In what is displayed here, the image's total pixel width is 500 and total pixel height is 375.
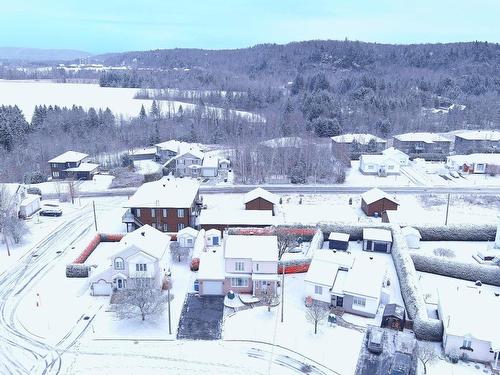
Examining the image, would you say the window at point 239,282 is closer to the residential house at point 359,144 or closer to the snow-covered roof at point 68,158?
the snow-covered roof at point 68,158

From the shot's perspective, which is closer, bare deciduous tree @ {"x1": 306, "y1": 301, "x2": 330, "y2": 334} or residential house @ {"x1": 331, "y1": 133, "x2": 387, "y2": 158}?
bare deciduous tree @ {"x1": 306, "y1": 301, "x2": 330, "y2": 334}

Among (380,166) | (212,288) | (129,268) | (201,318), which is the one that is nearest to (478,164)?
(380,166)

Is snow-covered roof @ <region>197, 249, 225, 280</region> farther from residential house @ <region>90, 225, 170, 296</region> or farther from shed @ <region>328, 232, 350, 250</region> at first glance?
shed @ <region>328, 232, 350, 250</region>

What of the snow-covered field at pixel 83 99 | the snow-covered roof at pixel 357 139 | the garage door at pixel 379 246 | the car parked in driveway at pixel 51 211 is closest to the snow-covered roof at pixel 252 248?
the garage door at pixel 379 246

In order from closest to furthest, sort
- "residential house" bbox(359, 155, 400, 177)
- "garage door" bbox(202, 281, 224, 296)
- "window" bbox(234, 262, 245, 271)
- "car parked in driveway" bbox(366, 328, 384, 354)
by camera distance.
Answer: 1. "car parked in driveway" bbox(366, 328, 384, 354)
2. "window" bbox(234, 262, 245, 271)
3. "garage door" bbox(202, 281, 224, 296)
4. "residential house" bbox(359, 155, 400, 177)

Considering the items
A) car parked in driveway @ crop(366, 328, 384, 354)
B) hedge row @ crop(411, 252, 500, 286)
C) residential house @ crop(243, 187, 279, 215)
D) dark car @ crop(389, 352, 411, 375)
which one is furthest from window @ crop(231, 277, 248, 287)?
residential house @ crop(243, 187, 279, 215)
